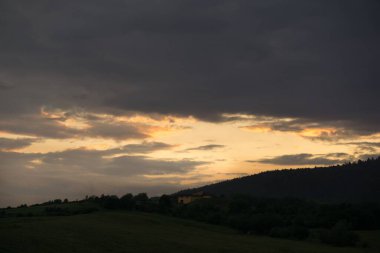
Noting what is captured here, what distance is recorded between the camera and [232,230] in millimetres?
106250

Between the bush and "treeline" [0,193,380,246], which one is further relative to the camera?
"treeline" [0,193,380,246]

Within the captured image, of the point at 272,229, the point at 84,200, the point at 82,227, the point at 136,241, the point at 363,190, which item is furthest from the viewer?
the point at 363,190

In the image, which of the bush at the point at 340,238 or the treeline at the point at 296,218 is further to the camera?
the treeline at the point at 296,218

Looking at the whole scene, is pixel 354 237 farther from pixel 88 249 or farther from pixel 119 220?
pixel 88 249

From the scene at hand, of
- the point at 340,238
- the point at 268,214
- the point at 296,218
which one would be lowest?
the point at 340,238

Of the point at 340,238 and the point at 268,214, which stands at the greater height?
the point at 268,214

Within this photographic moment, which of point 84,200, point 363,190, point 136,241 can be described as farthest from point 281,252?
point 363,190

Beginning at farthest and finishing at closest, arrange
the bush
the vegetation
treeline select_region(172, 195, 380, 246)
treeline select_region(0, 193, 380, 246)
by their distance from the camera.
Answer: treeline select_region(0, 193, 380, 246) < the vegetation < treeline select_region(172, 195, 380, 246) < the bush

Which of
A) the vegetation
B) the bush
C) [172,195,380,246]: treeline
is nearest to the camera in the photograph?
the bush

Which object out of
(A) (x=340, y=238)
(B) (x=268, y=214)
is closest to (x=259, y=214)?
(B) (x=268, y=214)

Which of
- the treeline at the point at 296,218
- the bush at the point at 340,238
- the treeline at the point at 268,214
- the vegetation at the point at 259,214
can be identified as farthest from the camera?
the treeline at the point at 268,214

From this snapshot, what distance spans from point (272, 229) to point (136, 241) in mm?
49039

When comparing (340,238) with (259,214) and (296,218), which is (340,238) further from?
(259,214)

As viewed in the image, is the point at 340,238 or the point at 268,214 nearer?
the point at 340,238
